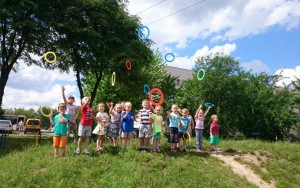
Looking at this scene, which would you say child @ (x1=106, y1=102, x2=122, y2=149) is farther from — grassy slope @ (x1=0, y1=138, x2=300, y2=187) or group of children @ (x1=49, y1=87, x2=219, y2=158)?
grassy slope @ (x1=0, y1=138, x2=300, y2=187)

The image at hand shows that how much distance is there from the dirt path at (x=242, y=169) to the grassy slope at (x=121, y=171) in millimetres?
373

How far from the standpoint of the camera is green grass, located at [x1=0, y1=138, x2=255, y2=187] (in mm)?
6539

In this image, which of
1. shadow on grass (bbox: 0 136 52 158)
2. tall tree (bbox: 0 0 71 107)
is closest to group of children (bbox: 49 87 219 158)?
shadow on grass (bbox: 0 136 52 158)

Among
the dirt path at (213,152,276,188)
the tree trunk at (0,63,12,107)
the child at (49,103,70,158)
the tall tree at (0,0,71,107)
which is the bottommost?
the dirt path at (213,152,276,188)

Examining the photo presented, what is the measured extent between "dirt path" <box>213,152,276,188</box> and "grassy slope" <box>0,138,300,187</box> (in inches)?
14.7

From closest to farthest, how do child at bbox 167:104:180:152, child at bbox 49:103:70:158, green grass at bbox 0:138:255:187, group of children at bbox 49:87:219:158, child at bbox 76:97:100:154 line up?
green grass at bbox 0:138:255:187 < child at bbox 49:103:70:158 < group of children at bbox 49:87:219:158 < child at bbox 76:97:100:154 < child at bbox 167:104:180:152

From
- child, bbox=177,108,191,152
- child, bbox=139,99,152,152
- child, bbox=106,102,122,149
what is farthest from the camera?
child, bbox=177,108,191,152

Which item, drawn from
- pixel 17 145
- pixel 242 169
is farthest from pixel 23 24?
pixel 242 169

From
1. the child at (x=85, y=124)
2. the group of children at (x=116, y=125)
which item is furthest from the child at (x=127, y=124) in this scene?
the child at (x=85, y=124)

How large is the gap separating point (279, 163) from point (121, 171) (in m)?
6.87

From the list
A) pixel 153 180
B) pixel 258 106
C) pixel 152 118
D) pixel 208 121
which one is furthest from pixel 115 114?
pixel 258 106

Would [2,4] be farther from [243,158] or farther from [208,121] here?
[208,121]

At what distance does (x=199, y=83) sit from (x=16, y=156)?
19269 millimetres

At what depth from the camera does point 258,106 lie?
2572 centimetres
